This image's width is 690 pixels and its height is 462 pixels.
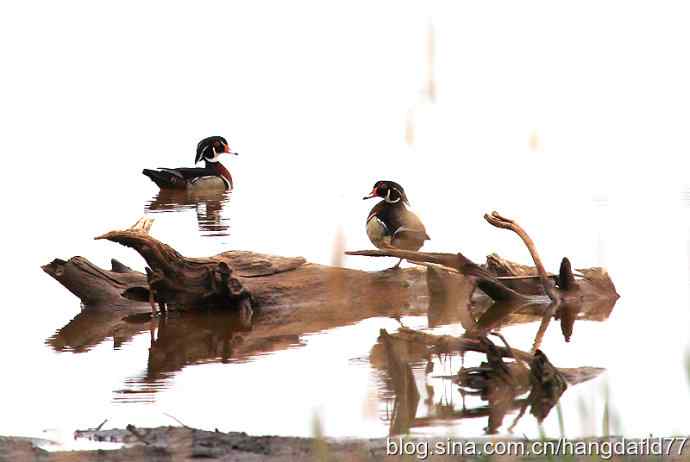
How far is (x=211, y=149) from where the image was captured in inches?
1094

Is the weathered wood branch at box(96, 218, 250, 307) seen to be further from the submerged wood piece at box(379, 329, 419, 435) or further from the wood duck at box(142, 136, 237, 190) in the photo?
the wood duck at box(142, 136, 237, 190)

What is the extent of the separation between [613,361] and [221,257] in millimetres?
4186

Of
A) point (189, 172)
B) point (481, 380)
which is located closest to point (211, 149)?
point (189, 172)

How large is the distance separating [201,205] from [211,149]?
3402 millimetres

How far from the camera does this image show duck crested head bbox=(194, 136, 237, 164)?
27703 millimetres

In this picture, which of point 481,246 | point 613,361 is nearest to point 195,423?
point 613,361

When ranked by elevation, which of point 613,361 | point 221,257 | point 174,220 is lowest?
point 613,361

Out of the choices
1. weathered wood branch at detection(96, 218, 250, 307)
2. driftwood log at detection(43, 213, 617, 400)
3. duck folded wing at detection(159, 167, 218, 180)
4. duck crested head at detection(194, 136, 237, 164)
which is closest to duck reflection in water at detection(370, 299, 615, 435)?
driftwood log at detection(43, 213, 617, 400)

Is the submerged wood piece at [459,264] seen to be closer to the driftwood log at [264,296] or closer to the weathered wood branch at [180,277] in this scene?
the driftwood log at [264,296]

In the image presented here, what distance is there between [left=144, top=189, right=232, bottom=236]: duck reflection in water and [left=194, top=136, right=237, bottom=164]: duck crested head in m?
1.32

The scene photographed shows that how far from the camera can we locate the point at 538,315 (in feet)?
42.0

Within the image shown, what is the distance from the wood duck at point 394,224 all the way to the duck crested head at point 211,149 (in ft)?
40.1

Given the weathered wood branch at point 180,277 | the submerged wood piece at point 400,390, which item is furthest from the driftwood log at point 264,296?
the submerged wood piece at point 400,390

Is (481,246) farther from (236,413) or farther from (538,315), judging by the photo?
(236,413)
